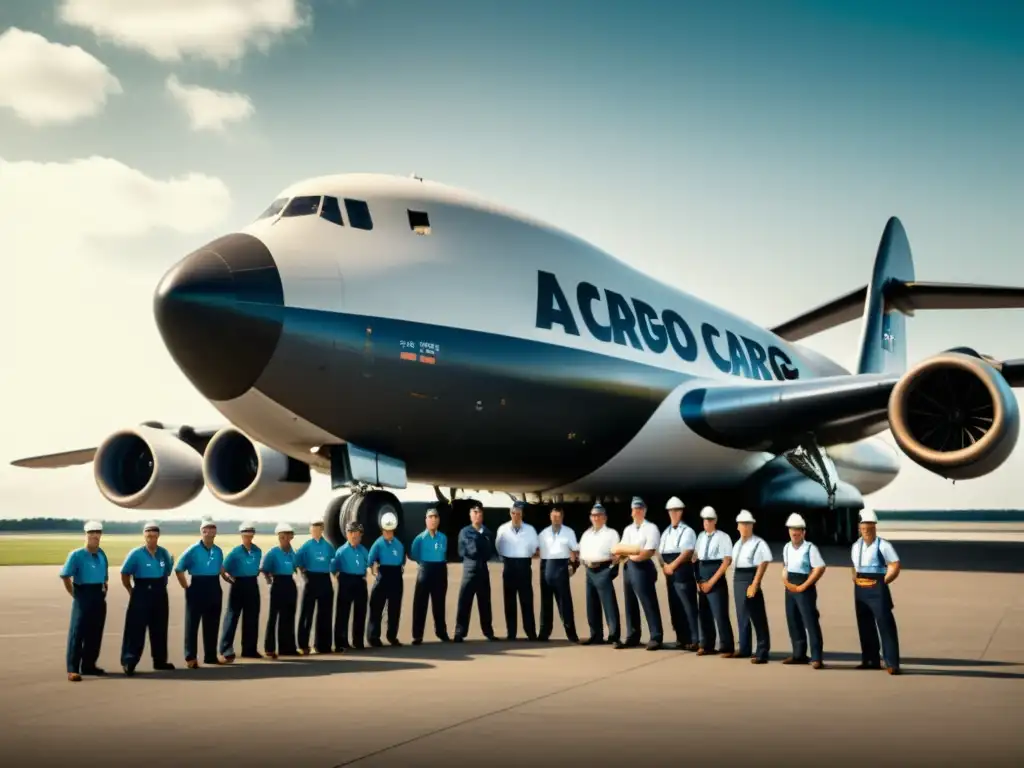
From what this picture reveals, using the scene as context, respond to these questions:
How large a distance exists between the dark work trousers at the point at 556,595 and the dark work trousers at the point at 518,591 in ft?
0.42

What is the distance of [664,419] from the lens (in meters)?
20.3

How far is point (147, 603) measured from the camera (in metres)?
8.99

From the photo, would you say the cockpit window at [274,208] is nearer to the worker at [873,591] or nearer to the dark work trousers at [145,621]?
the dark work trousers at [145,621]

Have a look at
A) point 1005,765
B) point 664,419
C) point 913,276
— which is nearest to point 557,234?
point 664,419

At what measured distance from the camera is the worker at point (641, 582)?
10.2 metres

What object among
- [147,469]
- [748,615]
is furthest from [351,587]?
[147,469]

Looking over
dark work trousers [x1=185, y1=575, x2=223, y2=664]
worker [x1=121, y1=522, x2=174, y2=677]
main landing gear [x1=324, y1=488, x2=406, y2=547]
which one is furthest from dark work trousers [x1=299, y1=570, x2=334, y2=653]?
main landing gear [x1=324, y1=488, x2=406, y2=547]

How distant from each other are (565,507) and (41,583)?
12.0 m

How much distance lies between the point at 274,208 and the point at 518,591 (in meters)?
6.88

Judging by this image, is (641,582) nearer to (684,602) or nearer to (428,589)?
(684,602)

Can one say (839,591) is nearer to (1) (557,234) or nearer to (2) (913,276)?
(1) (557,234)

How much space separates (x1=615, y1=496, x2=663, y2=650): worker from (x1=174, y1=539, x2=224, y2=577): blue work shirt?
370 cm

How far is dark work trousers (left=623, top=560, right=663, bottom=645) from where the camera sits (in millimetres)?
10195

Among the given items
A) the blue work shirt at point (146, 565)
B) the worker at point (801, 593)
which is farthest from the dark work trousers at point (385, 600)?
the worker at point (801, 593)
